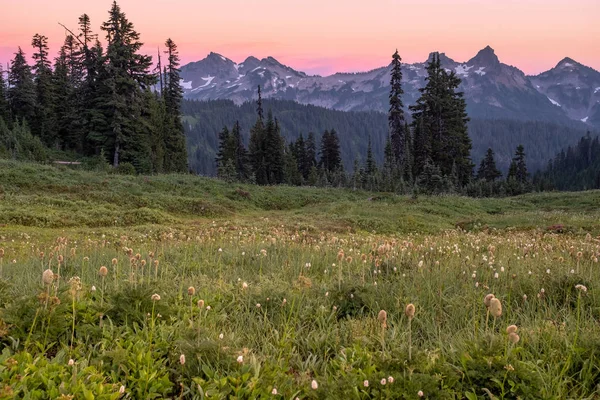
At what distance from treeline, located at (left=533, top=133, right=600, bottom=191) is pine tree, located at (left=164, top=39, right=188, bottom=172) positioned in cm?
12124

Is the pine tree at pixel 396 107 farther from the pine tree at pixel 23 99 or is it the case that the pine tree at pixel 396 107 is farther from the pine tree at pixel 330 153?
the pine tree at pixel 23 99

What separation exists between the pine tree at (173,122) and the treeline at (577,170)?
12124 cm

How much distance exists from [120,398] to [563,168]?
207402 mm

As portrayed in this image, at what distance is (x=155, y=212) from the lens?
21.5m

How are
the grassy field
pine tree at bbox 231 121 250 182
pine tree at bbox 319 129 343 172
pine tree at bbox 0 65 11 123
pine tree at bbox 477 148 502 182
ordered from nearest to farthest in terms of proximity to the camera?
the grassy field
pine tree at bbox 0 65 11 123
pine tree at bbox 231 121 250 182
pine tree at bbox 477 148 502 182
pine tree at bbox 319 129 343 172

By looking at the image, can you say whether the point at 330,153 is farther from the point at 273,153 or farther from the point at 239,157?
the point at 239,157

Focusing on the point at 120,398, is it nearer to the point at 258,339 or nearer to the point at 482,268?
the point at 258,339

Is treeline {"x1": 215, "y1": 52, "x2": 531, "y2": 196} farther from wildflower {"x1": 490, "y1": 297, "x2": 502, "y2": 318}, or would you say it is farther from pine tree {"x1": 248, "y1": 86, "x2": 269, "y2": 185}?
wildflower {"x1": 490, "y1": 297, "x2": 502, "y2": 318}

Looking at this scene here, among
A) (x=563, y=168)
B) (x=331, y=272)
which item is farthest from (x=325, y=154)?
(x=563, y=168)

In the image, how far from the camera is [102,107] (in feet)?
151

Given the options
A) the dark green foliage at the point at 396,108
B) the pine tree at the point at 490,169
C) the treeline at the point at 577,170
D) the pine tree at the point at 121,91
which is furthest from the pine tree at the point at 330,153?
the treeline at the point at 577,170

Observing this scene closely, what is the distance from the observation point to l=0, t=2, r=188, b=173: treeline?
145 feet

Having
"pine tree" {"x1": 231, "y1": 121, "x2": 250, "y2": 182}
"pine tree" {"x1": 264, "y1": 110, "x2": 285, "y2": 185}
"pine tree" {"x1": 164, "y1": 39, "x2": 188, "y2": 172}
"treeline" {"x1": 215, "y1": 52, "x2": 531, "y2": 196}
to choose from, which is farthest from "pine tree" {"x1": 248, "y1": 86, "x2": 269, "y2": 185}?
"pine tree" {"x1": 164, "y1": 39, "x2": 188, "y2": 172}

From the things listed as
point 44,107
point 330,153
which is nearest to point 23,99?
point 44,107
